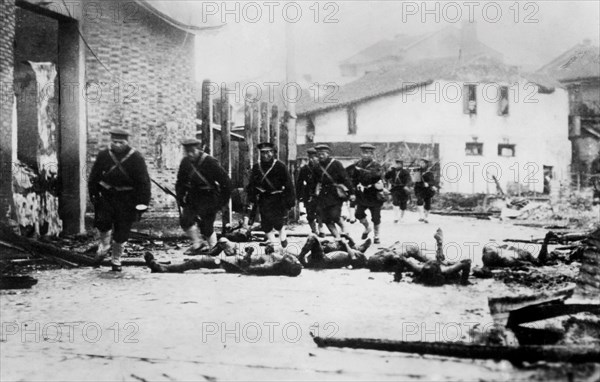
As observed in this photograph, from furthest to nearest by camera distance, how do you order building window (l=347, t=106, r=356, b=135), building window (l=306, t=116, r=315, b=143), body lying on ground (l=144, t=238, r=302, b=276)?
building window (l=306, t=116, r=315, b=143)
building window (l=347, t=106, r=356, b=135)
body lying on ground (l=144, t=238, r=302, b=276)

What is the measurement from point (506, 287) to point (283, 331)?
2.59 metres

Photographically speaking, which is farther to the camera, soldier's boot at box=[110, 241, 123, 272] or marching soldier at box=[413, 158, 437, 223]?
marching soldier at box=[413, 158, 437, 223]

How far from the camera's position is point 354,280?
19.4 ft

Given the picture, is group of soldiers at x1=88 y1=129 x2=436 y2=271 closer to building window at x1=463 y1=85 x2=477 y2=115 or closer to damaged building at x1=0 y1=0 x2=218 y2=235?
damaged building at x1=0 y1=0 x2=218 y2=235

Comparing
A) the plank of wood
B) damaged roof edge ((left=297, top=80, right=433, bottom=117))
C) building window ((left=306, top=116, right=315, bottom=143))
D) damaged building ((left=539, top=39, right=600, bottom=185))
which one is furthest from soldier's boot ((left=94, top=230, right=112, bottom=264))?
building window ((left=306, top=116, right=315, bottom=143))

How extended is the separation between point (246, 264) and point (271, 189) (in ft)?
6.04

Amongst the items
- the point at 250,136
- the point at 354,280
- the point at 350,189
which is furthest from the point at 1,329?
the point at 250,136

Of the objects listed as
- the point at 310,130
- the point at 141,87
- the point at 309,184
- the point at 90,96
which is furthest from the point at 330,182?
the point at 310,130

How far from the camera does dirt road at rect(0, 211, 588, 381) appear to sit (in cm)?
326

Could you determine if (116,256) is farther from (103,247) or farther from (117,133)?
(117,133)

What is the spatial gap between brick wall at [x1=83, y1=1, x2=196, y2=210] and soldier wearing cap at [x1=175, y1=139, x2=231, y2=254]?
1.24 metres

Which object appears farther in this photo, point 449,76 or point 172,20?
point 449,76

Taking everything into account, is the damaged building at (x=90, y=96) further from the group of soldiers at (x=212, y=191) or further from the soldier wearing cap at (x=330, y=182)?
the soldier wearing cap at (x=330, y=182)

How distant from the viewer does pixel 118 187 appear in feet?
21.1
